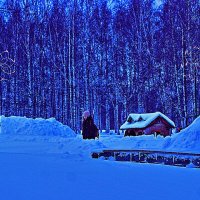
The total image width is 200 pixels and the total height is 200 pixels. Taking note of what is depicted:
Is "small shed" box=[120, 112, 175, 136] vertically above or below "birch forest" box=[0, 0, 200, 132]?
below

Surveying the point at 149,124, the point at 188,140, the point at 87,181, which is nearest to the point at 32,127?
the point at 188,140

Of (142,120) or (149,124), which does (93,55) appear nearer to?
(142,120)

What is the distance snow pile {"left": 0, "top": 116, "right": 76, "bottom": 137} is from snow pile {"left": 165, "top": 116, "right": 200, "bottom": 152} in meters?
7.13

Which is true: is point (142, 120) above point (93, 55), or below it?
below

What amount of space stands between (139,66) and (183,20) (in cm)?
624

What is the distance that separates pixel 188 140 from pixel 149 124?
12767 mm

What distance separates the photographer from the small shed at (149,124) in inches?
990

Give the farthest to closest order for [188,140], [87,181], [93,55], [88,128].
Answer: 1. [93,55]
2. [88,128]
3. [188,140]
4. [87,181]

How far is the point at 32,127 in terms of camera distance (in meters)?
18.3

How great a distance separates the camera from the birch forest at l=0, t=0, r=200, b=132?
2902 centimetres

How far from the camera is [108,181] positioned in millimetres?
4738

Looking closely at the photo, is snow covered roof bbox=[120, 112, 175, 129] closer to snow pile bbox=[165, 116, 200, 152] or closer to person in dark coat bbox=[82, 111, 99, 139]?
person in dark coat bbox=[82, 111, 99, 139]

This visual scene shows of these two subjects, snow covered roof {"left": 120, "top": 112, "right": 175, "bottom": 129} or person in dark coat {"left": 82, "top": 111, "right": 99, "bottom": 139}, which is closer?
person in dark coat {"left": 82, "top": 111, "right": 99, "bottom": 139}

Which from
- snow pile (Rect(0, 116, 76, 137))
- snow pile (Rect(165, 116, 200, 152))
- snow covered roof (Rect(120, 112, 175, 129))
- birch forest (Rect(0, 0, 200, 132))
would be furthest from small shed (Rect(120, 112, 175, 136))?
snow pile (Rect(165, 116, 200, 152))
